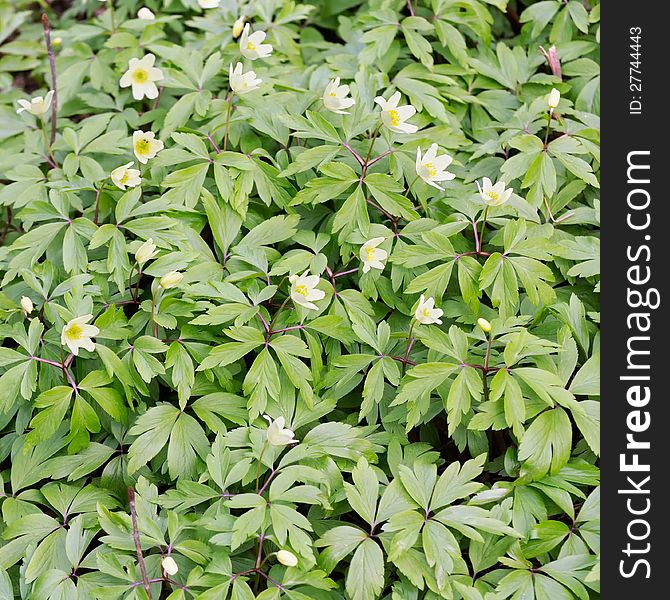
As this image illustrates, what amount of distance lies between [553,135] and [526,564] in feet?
6.50

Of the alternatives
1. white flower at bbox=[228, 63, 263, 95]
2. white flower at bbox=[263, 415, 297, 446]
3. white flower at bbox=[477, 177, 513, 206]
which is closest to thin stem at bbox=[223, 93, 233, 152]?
white flower at bbox=[228, 63, 263, 95]

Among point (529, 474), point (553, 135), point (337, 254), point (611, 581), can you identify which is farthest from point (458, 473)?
point (553, 135)

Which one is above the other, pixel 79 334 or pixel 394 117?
pixel 394 117

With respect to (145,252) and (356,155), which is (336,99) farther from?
(145,252)

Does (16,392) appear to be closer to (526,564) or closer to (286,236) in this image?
(286,236)

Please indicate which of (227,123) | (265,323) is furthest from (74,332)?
(227,123)

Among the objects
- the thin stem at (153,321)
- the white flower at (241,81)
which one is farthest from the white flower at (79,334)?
the white flower at (241,81)

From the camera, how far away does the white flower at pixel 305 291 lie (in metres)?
2.55

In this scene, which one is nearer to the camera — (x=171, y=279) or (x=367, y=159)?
(x=171, y=279)

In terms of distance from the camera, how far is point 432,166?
2.86 m

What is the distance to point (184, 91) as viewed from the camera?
3.66 meters

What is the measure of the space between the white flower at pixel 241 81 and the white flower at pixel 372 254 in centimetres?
81

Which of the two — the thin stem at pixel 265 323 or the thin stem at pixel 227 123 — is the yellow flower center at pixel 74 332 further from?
the thin stem at pixel 227 123

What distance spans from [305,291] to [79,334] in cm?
79
